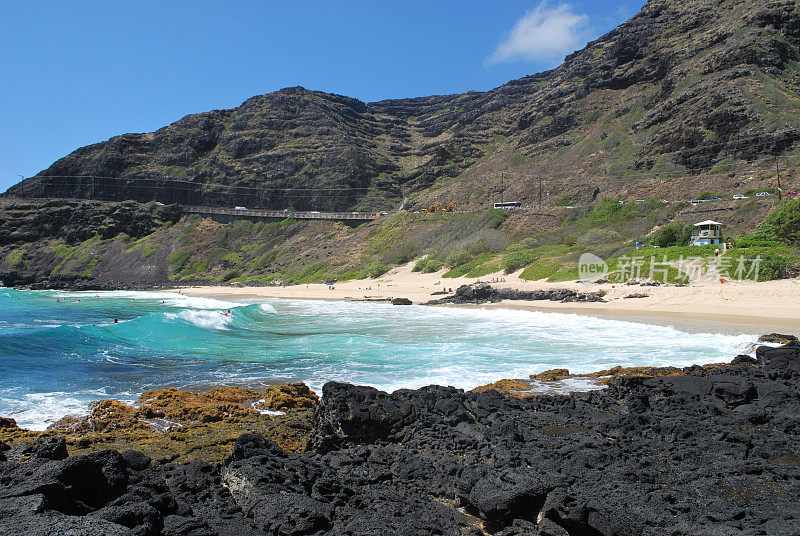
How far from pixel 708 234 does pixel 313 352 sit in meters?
27.7

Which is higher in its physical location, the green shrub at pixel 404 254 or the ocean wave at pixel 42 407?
the green shrub at pixel 404 254

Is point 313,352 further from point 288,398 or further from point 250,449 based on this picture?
point 250,449

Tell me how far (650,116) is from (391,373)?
2319 inches

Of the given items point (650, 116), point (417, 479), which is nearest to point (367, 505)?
point (417, 479)

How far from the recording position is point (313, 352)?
15125mm

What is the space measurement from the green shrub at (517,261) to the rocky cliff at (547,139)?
58.5 ft

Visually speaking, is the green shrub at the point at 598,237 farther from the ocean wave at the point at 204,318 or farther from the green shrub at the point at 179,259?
the green shrub at the point at 179,259

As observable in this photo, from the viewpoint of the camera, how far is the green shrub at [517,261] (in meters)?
35.6

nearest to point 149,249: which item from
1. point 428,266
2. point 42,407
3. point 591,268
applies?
point 428,266

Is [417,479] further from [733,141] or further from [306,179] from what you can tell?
[306,179]

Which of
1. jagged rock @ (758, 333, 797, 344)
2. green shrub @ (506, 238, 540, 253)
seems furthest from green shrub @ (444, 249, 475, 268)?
jagged rock @ (758, 333, 797, 344)

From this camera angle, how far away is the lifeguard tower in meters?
29.6

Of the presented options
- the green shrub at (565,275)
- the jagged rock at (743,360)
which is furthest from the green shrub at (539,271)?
the jagged rock at (743,360)

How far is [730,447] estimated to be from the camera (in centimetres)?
561
